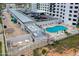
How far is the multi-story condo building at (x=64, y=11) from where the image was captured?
2.17 meters

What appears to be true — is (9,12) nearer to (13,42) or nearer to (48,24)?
(13,42)

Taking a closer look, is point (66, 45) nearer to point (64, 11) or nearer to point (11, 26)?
point (64, 11)

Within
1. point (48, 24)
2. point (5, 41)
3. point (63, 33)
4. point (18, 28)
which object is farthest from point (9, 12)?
point (63, 33)

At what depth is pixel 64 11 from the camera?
7.44ft

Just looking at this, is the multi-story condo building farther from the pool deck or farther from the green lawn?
the pool deck

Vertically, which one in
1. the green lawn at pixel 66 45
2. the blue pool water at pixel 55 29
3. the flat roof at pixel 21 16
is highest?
the flat roof at pixel 21 16

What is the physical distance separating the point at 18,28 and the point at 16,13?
0.22 m

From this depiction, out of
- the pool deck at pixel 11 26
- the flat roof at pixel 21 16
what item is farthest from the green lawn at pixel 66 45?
the flat roof at pixel 21 16

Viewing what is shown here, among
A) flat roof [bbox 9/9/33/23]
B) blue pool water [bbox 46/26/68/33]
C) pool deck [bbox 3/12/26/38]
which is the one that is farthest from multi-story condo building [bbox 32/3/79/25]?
pool deck [bbox 3/12/26/38]

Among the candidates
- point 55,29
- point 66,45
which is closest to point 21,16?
point 55,29

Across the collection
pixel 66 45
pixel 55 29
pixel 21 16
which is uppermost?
pixel 21 16

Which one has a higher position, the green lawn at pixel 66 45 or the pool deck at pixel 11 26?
the pool deck at pixel 11 26

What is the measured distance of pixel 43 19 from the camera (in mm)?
2264

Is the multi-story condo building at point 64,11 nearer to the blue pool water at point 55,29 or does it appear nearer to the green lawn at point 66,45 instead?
the blue pool water at point 55,29
